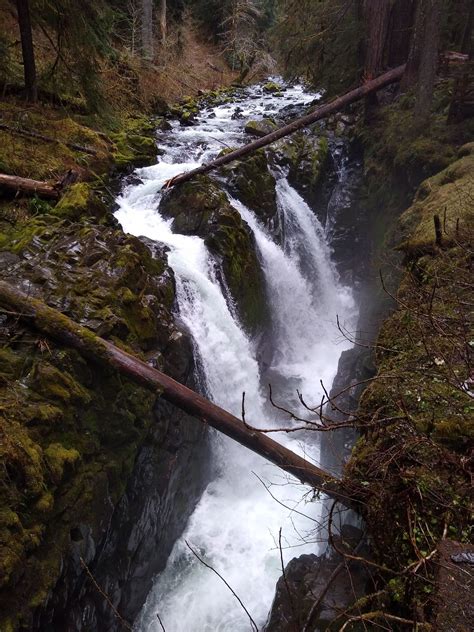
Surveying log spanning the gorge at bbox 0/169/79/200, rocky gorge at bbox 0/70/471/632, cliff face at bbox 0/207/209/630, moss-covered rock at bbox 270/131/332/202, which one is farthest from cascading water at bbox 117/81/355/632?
log spanning the gorge at bbox 0/169/79/200

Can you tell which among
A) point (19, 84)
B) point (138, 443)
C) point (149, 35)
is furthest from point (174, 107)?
point (138, 443)

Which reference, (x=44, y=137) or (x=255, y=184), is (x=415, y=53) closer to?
(x=255, y=184)

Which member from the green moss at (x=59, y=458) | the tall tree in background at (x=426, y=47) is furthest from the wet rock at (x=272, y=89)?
the green moss at (x=59, y=458)

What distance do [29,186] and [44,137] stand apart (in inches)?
96.3

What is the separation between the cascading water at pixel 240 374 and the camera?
582 cm

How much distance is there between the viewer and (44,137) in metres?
8.67

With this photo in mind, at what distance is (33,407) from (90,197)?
4.19 meters

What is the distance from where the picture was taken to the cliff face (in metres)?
3.53

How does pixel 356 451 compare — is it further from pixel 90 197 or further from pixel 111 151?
pixel 111 151

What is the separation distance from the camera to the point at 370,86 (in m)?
11.7

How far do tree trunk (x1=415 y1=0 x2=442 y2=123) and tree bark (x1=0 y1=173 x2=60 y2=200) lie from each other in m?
8.48

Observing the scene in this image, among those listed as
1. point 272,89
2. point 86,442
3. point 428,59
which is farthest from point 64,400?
point 272,89

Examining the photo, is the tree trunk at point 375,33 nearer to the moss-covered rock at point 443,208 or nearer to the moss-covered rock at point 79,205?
the moss-covered rock at point 443,208

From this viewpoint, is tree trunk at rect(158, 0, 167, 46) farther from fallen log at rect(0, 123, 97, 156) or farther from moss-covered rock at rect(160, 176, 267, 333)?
moss-covered rock at rect(160, 176, 267, 333)
